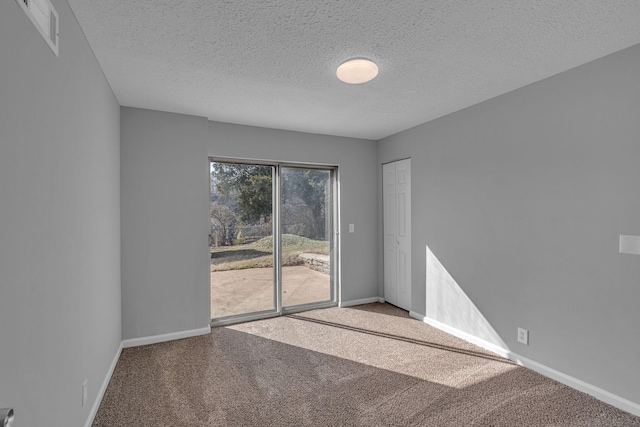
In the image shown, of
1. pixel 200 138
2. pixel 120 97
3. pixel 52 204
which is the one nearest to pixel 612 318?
pixel 52 204

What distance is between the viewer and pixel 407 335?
3.58 metres

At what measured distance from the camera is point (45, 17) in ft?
4.66

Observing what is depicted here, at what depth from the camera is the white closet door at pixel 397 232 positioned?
14.3ft

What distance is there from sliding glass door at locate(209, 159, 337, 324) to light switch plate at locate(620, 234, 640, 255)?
3.11 m

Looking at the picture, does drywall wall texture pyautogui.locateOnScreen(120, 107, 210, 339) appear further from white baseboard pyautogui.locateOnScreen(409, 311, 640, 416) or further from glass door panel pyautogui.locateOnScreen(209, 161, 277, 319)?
white baseboard pyautogui.locateOnScreen(409, 311, 640, 416)

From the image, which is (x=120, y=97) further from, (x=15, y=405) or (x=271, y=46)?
(x=15, y=405)

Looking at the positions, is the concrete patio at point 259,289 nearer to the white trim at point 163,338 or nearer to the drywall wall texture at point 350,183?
the white trim at point 163,338

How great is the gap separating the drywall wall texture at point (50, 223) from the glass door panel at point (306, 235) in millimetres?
2236

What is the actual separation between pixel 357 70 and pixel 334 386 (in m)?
2.41

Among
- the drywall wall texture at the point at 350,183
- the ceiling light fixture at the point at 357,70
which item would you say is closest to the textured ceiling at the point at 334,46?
the ceiling light fixture at the point at 357,70

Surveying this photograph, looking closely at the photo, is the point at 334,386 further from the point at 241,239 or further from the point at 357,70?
the point at 357,70

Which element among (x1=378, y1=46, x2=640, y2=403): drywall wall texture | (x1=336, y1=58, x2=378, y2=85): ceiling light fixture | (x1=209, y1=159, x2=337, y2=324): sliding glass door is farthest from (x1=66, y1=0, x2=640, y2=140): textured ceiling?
(x1=209, y1=159, x2=337, y2=324): sliding glass door

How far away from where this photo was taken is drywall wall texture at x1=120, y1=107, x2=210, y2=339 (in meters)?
3.33

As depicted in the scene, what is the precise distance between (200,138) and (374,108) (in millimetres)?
1944
